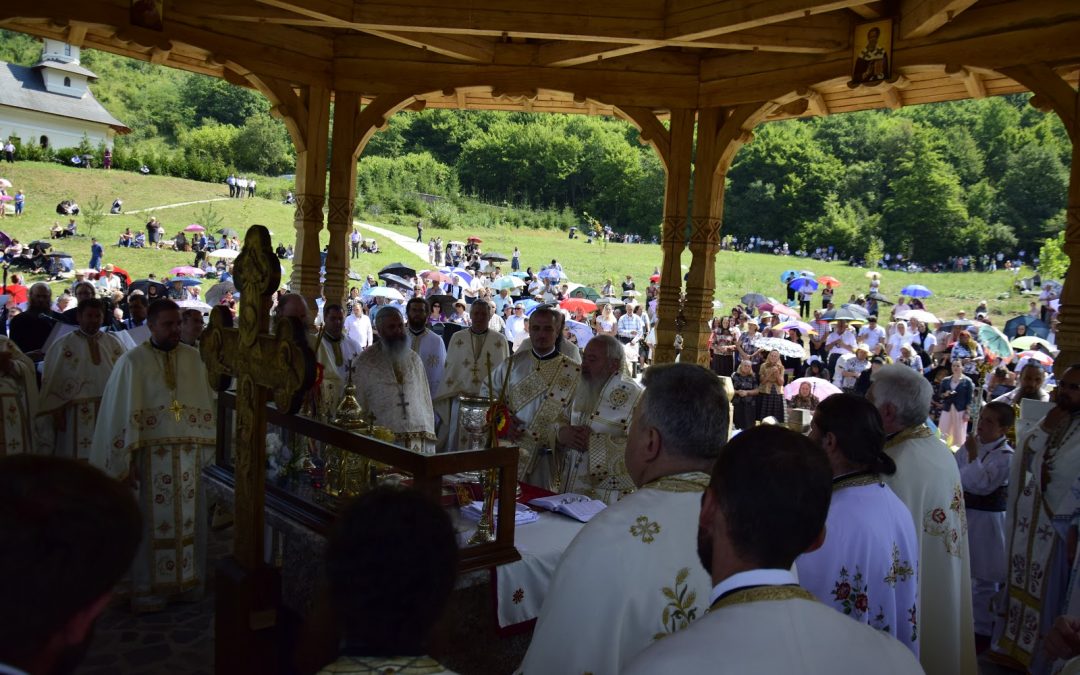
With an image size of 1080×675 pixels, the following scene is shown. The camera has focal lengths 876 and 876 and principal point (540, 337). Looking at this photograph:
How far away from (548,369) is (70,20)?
12.4 ft

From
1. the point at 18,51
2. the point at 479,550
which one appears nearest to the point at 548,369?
the point at 479,550

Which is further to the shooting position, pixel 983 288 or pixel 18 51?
pixel 18 51

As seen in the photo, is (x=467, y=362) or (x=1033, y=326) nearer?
(x=467, y=362)

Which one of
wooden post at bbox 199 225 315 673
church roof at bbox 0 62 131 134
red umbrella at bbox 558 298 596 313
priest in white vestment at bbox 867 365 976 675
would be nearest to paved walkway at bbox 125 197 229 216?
church roof at bbox 0 62 131 134

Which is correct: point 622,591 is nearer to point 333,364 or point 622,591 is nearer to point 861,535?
point 861,535

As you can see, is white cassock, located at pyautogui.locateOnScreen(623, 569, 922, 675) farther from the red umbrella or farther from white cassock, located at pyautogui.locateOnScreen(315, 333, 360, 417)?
the red umbrella

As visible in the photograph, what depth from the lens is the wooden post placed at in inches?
89.6

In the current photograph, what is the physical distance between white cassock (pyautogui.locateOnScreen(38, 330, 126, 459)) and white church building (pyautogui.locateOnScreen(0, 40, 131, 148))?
5012cm

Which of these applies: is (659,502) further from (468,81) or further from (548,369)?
(468,81)

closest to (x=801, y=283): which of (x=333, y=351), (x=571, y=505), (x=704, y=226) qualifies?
(x=704, y=226)

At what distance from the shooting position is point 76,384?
5.38 meters

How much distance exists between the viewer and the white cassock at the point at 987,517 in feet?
16.8

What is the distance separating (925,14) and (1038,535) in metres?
2.94

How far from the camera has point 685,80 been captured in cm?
720
